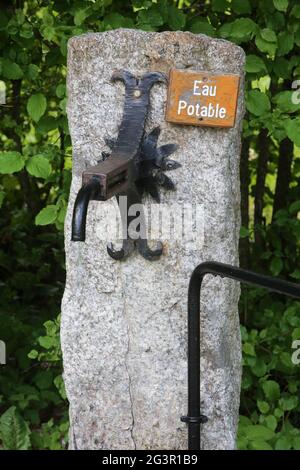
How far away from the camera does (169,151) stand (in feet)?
6.72

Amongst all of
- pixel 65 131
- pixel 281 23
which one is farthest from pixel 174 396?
pixel 281 23

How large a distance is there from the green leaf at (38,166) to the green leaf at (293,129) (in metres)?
0.84

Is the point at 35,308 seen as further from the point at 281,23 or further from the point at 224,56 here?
the point at 224,56

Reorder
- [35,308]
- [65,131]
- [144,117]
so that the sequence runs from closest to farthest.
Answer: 1. [144,117]
2. [65,131]
3. [35,308]

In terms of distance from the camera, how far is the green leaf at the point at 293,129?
2639mm

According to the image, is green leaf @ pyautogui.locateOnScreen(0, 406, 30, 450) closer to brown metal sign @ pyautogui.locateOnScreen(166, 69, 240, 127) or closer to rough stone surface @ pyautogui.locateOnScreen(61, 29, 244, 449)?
rough stone surface @ pyautogui.locateOnScreen(61, 29, 244, 449)

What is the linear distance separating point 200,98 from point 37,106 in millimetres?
1074

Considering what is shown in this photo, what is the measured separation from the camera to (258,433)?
315 centimetres

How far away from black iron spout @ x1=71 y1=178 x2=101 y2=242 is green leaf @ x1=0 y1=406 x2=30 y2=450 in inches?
75.6

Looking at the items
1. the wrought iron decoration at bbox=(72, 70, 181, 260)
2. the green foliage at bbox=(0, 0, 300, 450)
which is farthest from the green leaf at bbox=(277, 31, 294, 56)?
the wrought iron decoration at bbox=(72, 70, 181, 260)

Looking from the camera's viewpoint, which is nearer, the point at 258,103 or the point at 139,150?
the point at 139,150

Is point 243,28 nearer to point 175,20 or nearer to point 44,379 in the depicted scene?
point 175,20

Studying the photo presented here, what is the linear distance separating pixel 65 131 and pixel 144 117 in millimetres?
1007

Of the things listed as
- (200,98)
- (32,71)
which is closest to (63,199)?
(32,71)
